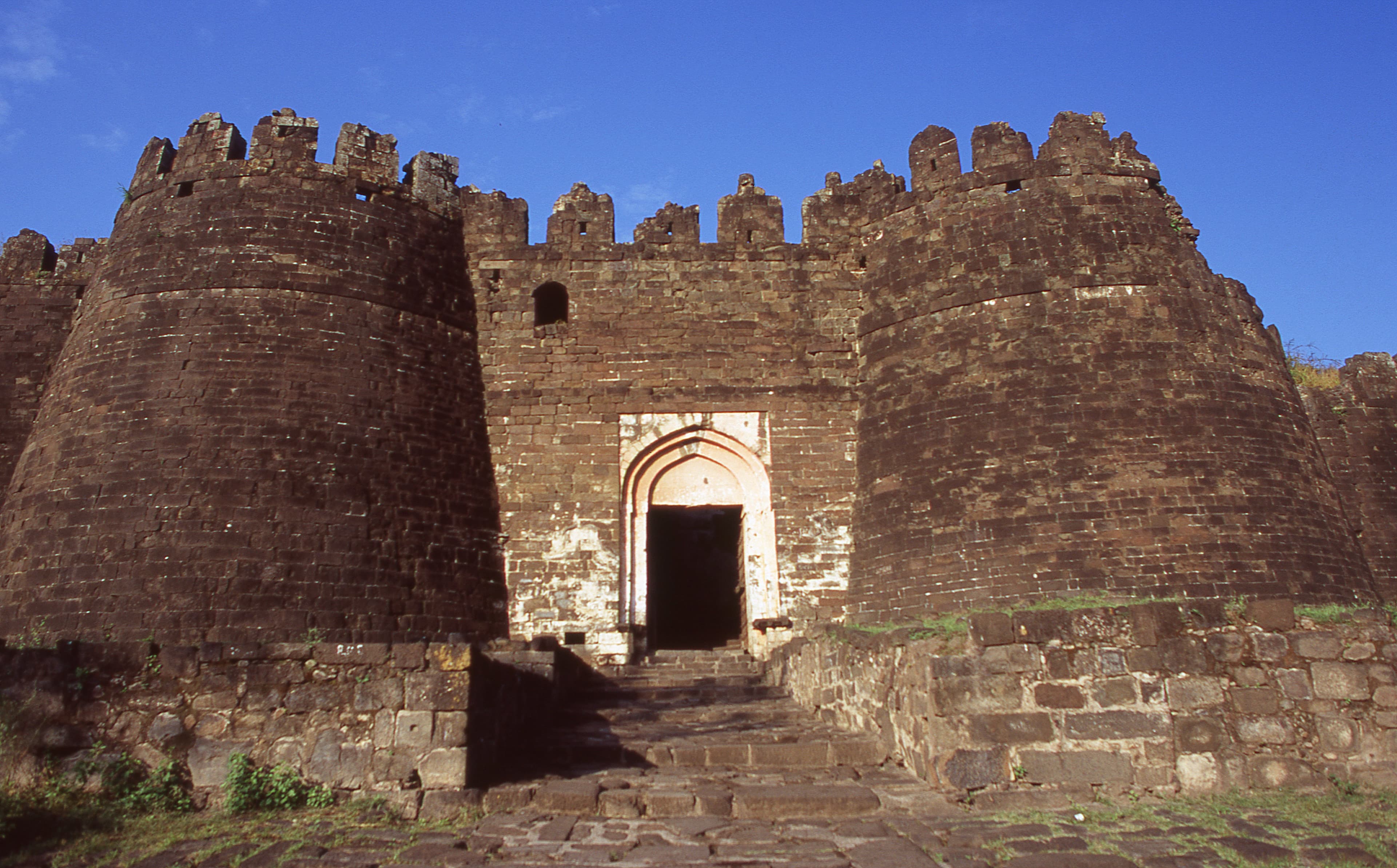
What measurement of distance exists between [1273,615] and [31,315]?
15348 mm

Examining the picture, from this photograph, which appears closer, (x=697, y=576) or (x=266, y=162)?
(x=266, y=162)

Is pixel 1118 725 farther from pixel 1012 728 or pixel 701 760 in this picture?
pixel 701 760

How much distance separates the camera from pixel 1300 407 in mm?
11797

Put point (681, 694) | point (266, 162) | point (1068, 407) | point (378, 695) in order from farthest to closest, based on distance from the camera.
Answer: point (266, 162) < point (1068, 407) < point (681, 694) < point (378, 695)

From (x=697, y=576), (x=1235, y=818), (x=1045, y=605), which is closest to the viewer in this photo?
(x=1235, y=818)

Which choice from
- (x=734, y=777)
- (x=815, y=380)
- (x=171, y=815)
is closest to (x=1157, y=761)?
(x=734, y=777)

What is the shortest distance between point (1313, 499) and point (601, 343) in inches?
359

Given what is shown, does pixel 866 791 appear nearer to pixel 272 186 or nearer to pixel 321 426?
pixel 321 426

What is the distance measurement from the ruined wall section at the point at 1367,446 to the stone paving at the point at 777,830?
31.6 ft

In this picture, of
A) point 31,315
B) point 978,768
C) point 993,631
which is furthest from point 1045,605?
point 31,315

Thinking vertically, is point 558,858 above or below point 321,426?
below

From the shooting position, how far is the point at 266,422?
1050cm

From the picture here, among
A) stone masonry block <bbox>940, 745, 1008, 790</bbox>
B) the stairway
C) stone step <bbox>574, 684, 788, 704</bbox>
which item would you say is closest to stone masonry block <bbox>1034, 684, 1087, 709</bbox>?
stone masonry block <bbox>940, 745, 1008, 790</bbox>

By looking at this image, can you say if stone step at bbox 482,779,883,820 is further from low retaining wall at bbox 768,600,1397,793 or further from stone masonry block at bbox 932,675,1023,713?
→ stone masonry block at bbox 932,675,1023,713
